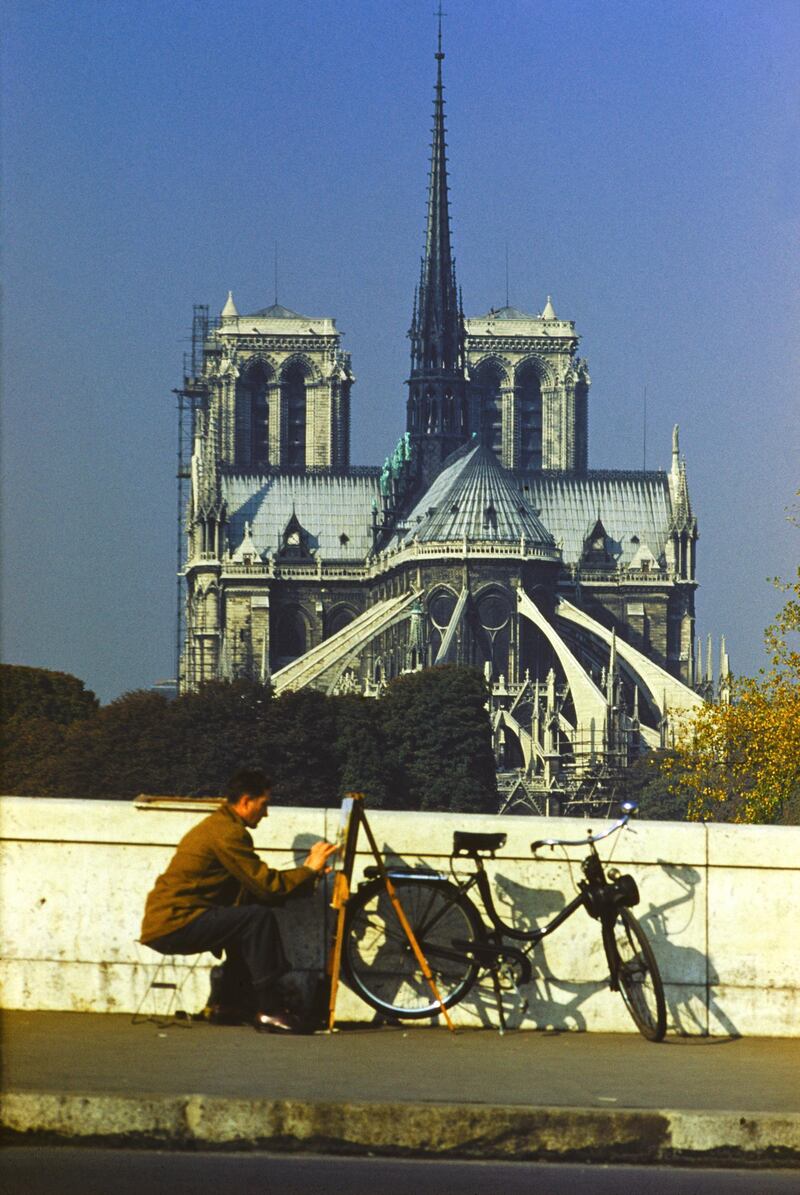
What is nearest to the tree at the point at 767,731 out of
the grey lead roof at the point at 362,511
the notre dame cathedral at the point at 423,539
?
the notre dame cathedral at the point at 423,539

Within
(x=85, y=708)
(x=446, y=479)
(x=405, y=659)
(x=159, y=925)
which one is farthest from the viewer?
(x=446, y=479)

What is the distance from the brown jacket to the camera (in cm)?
1409

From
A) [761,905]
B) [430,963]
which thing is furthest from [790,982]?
[430,963]

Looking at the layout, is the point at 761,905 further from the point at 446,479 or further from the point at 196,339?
the point at 196,339

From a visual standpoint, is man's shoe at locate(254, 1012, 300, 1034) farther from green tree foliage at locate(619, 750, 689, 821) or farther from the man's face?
green tree foliage at locate(619, 750, 689, 821)

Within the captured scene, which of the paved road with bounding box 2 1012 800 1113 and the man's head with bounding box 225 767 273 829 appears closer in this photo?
the paved road with bounding box 2 1012 800 1113

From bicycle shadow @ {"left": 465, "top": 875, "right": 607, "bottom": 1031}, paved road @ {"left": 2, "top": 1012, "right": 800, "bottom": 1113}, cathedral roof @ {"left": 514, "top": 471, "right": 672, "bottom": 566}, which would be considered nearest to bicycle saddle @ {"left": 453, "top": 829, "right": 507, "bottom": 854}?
bicycle shadow @ {"left": 465, "top": 875, "right": 607, "bottom": 1031}

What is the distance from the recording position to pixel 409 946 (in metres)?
14.8

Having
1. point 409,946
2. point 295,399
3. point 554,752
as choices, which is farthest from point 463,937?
point 295,399

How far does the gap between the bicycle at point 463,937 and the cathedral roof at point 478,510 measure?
161918 millimetres

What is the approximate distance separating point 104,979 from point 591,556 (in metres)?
179

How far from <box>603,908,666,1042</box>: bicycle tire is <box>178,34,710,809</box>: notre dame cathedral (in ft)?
510

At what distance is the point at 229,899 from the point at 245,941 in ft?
1.06

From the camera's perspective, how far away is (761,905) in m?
15.0
